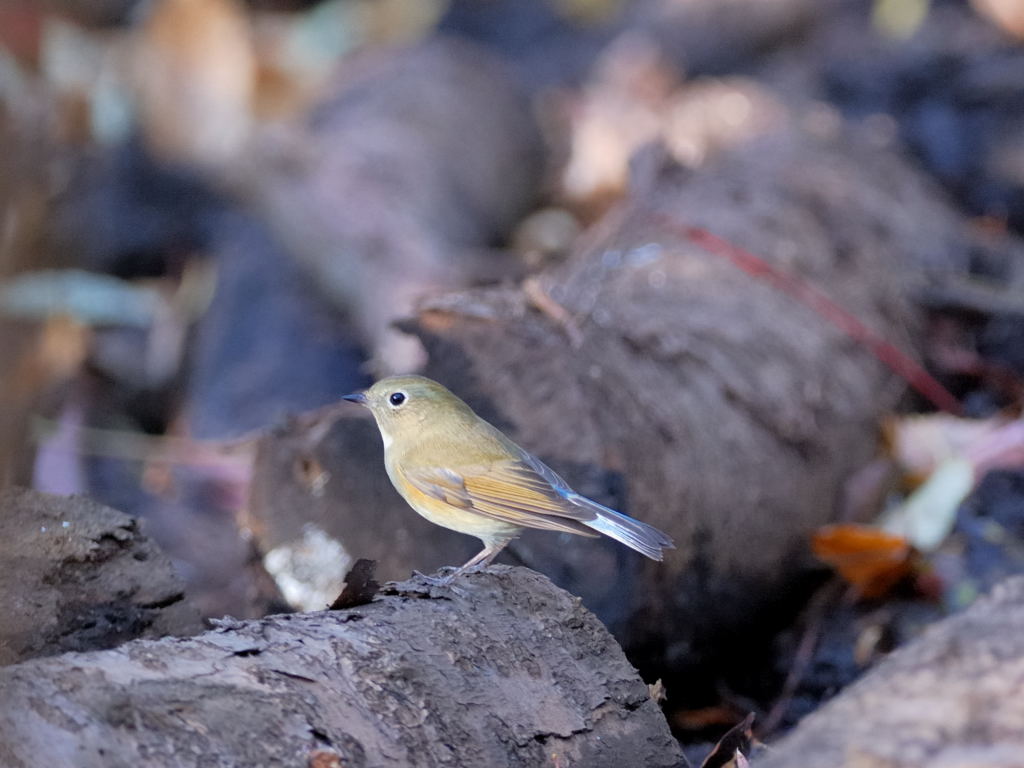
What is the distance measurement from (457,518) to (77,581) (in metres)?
0.75

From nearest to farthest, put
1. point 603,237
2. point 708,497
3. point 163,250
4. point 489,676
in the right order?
point 489,676
point 708,497
point 603,237
point 163,250

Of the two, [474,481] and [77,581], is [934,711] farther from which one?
[77,581]

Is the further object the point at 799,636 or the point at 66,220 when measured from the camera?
the point at 66,220

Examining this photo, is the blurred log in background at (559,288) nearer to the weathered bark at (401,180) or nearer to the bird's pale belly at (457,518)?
the weathered bark at (401,180)

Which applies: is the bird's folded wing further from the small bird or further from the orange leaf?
the orange leaf

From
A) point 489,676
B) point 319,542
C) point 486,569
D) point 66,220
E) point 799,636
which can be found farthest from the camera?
point 66,220

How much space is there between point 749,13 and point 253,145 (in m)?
3.99

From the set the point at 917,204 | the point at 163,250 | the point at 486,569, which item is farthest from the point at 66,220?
the point at 486,569

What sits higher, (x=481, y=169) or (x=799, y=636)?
(x=481, y=169)

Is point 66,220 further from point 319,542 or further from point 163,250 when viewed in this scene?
point 319,542

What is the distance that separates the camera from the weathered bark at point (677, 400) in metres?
2.91

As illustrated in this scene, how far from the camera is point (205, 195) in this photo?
24.4 ft

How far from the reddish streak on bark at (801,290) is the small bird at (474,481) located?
2.01m

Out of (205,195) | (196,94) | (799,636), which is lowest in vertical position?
(799,636)
